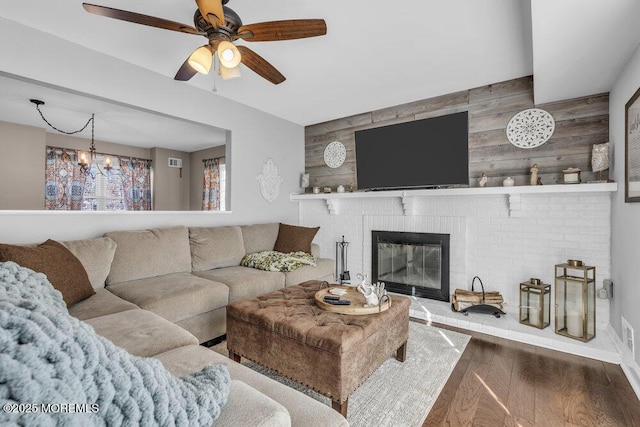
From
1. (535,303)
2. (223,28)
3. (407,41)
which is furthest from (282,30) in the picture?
(535,303)

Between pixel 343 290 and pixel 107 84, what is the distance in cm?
275

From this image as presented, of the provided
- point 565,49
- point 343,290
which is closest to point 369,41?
point 565,49

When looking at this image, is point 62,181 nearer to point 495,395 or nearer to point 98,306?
point 98,306

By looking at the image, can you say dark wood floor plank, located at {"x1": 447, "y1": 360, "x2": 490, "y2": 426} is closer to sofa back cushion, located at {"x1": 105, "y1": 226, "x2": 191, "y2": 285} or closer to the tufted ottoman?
the tufted ottoman

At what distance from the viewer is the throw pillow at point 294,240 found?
3.83 metres

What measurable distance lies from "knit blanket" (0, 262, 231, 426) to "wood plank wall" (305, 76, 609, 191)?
3429 mm

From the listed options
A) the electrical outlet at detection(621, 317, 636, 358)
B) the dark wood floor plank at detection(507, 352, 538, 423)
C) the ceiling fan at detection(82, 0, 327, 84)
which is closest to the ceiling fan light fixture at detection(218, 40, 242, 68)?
the ceiling fan at detection(82, 0, 327, 84)

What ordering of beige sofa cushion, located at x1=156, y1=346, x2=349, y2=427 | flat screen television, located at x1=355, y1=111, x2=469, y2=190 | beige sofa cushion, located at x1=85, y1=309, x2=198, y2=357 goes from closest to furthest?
beige sofa cushion, located at x1=156, y1=346, x2=349, y2=427, beige sofa cushion, located at x1=85, y1=309, x2=198, y2=357, flat screen television, located at x1=355, y1=111, x2=469, y2=190

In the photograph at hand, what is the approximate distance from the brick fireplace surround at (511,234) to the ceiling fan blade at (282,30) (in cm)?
222

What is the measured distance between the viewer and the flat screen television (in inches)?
133

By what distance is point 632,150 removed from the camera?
207cm

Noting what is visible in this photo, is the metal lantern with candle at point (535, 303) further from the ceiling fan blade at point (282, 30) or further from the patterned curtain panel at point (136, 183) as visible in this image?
the patterned curtain panel at point (136, 183)

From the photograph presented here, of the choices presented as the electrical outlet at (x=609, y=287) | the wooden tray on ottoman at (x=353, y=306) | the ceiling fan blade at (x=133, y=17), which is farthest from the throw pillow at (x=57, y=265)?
the electrical outlet at (x=609, y=287)

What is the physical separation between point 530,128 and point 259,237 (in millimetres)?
3147
